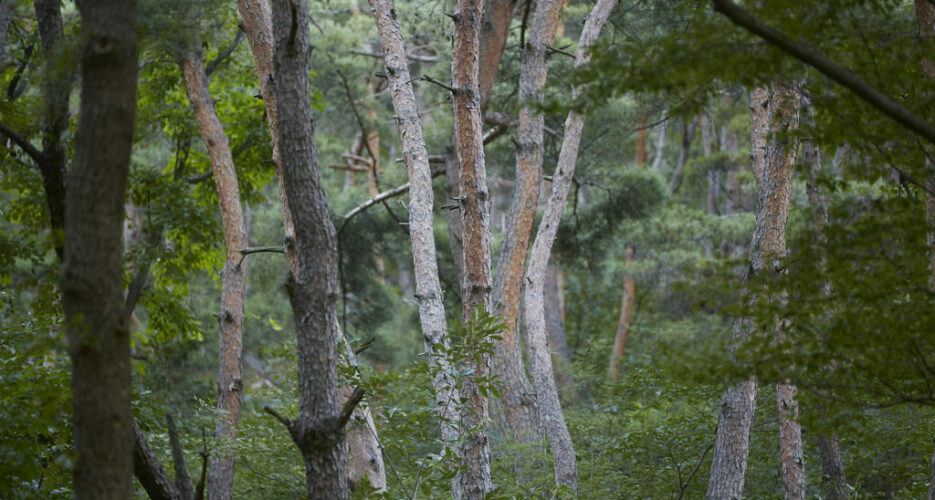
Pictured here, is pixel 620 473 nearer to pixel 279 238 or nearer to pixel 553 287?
pixel 279 238

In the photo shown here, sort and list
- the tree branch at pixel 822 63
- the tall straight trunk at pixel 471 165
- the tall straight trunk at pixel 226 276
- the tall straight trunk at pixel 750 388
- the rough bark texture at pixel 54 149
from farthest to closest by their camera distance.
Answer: the tall straight trunk at pixel 226 276, the tall straight trunk at pixel 750 388, the tall straight trunk at pixel 471 165, the rough bark texture at pixel 54 149, the tree branch at pixel 822 63

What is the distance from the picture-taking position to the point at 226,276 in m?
8.79

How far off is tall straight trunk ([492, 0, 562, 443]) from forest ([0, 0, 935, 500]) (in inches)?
1.3

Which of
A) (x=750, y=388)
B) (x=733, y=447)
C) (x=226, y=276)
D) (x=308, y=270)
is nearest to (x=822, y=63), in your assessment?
(x=308, y=270)

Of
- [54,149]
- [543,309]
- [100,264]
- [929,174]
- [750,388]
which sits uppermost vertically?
[54,149]

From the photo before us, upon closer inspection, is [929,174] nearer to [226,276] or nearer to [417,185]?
[417,185]

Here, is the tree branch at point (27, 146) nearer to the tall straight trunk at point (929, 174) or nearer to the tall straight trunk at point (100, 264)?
the tall straight trunk at point (100, 264)

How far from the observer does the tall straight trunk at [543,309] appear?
8055 mm

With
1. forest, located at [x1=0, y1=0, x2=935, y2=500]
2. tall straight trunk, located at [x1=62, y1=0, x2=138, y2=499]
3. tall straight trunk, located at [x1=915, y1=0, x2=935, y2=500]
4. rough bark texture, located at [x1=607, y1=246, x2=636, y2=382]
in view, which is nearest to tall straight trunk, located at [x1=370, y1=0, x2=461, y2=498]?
forest, located at [x1=0, y1=0, x2=935, y2=500]

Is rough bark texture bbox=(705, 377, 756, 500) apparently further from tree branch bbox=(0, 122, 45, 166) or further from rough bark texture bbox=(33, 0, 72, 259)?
tree branch bbox=(0, 122, 45, 166)

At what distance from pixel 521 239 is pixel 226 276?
3137mm

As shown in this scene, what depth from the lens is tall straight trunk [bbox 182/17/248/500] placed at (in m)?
7.85

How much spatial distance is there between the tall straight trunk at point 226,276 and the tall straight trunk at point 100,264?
16.8ft

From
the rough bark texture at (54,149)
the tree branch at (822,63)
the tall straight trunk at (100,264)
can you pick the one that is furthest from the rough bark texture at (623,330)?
the tall straight trunk at (100,264)
